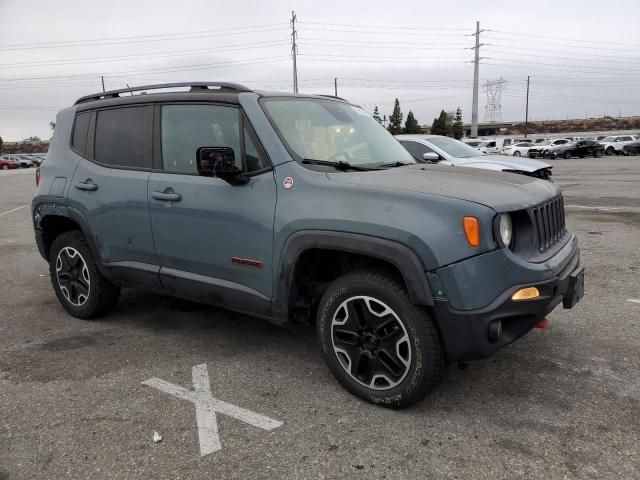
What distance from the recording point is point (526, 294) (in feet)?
9.02

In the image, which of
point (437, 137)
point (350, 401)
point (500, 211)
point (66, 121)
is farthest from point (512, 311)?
point (437, 137)

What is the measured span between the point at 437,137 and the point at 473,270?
9.29 m

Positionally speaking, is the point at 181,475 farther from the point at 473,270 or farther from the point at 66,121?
the point at 66,121

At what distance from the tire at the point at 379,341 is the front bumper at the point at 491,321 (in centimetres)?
9

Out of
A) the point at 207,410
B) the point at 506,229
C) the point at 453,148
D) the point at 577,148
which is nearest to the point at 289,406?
the point at 207,410

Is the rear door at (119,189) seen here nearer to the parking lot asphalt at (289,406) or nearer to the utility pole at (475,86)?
the parking lot asphalt at (289,406)

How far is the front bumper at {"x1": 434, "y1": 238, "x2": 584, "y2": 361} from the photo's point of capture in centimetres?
267

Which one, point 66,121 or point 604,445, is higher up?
point 66,121

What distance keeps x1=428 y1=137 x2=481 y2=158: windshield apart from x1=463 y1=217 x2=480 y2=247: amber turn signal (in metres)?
8.33

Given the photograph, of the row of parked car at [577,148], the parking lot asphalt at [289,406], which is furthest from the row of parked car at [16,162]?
the parking lot asphalt at [289,406]

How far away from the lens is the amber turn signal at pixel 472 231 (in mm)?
2660

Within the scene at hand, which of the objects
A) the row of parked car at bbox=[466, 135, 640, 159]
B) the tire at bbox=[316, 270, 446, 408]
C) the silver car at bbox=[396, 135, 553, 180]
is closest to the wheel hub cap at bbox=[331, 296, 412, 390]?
the tire at bbox=[316, 270, 446, 408]

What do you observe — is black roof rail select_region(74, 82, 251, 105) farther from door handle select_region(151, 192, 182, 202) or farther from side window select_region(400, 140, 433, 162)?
side window select_region(400, 140, 433, 162)

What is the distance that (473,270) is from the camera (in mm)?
2656
